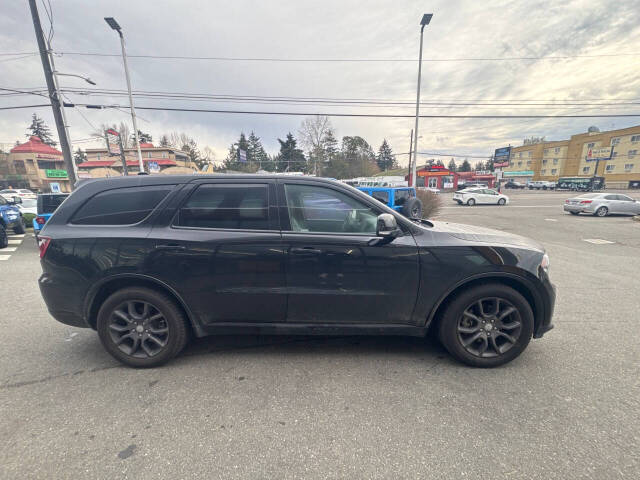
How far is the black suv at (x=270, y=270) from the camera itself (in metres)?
2.45

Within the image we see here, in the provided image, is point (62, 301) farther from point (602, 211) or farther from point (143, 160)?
point (143, 160)

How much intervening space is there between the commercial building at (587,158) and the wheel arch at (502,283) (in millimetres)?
73030

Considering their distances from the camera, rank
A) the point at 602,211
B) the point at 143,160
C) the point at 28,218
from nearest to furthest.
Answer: the point at 28,218 → the point at 602,211 → the point at 143,160

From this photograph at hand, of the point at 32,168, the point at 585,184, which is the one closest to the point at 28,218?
the point at 32,168

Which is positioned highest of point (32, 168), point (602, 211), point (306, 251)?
point (32, 168)

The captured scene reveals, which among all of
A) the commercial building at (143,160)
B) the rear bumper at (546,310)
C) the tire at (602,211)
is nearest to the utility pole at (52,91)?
the rear bumper at (546,310)

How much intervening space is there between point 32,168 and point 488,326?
7449 cm

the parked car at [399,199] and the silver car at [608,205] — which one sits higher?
the parked car at [399,199]

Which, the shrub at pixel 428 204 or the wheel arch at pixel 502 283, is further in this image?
the shrub at pixel 428 204

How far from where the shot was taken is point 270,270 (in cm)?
246

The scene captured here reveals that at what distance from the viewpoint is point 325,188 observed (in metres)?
2.62

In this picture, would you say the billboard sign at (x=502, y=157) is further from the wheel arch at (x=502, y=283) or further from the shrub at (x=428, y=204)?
the wheel arch at (x=502, y=283)

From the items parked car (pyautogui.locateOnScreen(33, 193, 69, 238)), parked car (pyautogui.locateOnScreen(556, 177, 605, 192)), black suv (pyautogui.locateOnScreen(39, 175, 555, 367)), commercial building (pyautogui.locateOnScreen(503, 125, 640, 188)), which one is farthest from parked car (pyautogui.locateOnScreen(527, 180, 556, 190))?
parked car (pyautogui.locateOnScreen(33, 193, 69, 238))

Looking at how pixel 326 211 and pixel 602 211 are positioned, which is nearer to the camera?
pixel 326 211
